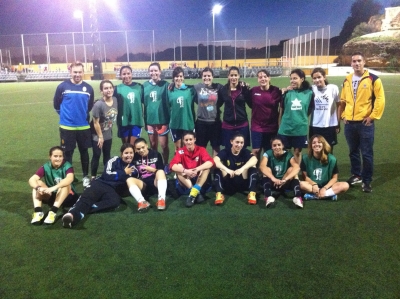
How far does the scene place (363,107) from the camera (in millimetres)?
4824

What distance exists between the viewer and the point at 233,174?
15.5 ft

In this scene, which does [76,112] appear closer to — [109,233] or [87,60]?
[109,233]

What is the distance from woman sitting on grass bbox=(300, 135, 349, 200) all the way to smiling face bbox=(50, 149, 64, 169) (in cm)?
297

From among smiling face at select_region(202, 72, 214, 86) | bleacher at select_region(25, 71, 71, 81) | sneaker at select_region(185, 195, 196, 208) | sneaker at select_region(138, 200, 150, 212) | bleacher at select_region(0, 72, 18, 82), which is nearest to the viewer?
sneaker at select_region(138, 200, 150, 212)

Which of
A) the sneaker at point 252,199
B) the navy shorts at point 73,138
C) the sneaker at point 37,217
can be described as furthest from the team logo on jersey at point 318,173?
the sneaker at point 37,217

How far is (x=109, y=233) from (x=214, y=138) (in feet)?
7.48

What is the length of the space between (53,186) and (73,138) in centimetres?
102

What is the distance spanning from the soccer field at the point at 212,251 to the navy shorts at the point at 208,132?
3.23 ft

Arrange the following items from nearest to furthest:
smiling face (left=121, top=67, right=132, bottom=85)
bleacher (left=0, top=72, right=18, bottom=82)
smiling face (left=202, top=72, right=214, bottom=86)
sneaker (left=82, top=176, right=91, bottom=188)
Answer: smiling face (left=202, top=72, right=214, bottom=86), sneaker (left=82, top=176, right=91, bottom=188), smiling face (left=121, top=67, right=132, bottom=85), bleacher (left=0, top=72, right=18, bottom=82)

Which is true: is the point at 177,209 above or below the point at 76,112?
below

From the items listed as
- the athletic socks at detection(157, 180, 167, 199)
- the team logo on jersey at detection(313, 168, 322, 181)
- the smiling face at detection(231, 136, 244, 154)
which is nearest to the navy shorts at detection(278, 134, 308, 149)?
the team logo on jersey at detection(313, 168, 322, 181)

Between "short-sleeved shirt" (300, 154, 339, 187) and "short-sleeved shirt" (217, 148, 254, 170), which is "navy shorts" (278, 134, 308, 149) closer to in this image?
"short-sleeved shirt" (300, 154, 339, 187)

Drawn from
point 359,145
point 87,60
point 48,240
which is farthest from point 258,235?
point 87,60

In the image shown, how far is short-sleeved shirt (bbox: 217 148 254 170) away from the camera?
16.0 ft
